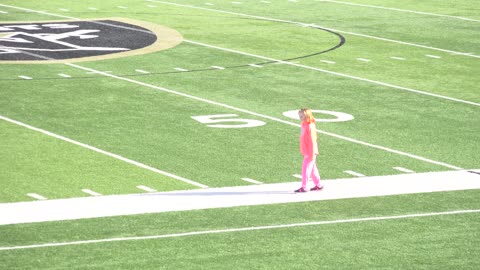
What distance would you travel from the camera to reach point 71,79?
29047 millimetres

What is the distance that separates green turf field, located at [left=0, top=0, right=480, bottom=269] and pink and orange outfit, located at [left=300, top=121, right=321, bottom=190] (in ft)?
2.52

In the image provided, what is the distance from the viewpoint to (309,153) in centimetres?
1870

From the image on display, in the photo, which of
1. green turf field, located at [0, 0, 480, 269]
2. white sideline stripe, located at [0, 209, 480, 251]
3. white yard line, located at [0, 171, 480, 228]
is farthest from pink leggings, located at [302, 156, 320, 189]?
white sideline stripe, located at [0, 209, 480, 251]

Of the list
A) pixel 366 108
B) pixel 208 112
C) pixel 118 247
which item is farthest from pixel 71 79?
pixel 118 247

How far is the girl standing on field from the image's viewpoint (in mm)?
18641

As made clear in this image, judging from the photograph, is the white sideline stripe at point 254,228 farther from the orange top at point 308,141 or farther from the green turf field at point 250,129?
the orange top at point 308,141

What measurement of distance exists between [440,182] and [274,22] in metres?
20.2

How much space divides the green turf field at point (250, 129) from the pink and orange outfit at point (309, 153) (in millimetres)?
767

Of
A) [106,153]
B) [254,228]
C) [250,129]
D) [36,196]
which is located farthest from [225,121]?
[254,228]

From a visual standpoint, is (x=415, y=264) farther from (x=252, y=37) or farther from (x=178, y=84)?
(x=252, y=37)

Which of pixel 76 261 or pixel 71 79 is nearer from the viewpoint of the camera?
pixel 76 261

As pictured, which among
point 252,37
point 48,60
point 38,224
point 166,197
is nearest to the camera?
point 38,224

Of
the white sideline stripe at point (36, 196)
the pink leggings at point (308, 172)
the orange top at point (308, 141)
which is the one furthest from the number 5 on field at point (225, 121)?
the white sideline stripe at point (36, 196)

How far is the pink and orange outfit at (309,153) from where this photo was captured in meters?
18.6
